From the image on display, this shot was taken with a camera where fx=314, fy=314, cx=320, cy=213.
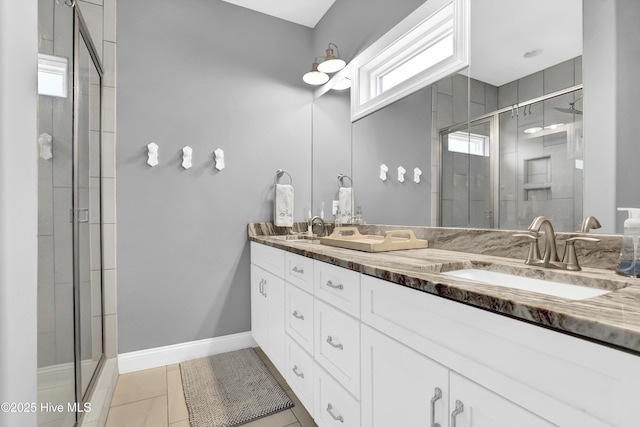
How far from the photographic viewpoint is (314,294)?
142 cm

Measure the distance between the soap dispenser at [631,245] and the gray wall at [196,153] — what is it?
2074mm

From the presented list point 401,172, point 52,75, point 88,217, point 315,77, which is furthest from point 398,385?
point 315,77

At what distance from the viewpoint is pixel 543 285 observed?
0.96 m

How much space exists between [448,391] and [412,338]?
0.48 ft

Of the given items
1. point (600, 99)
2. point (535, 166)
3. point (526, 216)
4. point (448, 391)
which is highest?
point (600, 99)

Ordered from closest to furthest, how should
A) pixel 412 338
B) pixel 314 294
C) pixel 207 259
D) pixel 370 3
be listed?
1. pixel 412 338
2. pixel 314 294
3. pixel 370 3
4. pixel 207 259

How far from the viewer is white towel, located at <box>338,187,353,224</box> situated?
7.58 feet

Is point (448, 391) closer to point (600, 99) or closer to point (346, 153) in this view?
point (600, 99)

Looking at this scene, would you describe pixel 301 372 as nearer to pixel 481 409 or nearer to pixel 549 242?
pixel 481 409

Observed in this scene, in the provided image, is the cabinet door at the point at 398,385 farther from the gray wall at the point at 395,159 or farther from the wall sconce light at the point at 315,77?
the wall sconce light at the point at 315,77

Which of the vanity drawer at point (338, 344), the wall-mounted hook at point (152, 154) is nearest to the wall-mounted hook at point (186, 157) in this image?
the wall-mounted hook at point (152, 154)

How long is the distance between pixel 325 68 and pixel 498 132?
145 cm

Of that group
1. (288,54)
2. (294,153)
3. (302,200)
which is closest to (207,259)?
(302,200)

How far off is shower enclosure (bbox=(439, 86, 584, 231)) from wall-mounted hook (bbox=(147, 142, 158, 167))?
1825 mm
